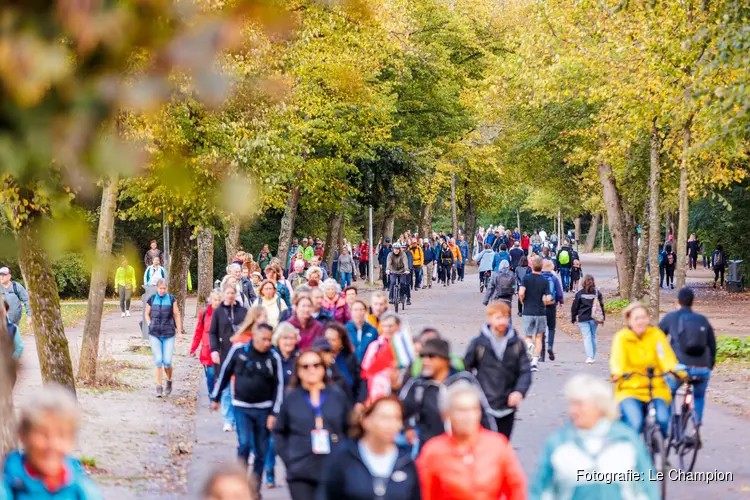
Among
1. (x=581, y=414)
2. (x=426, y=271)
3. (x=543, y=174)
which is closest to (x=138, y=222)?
(x=426, y=271)

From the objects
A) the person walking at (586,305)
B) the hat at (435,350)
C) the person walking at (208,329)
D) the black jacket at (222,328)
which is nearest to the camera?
the hat at (435,350)

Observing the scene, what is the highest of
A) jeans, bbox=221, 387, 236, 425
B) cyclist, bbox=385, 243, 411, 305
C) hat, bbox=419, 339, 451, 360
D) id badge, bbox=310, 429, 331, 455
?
cyclist, bbox=385, 243, 411, 305

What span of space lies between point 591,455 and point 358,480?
1223mm

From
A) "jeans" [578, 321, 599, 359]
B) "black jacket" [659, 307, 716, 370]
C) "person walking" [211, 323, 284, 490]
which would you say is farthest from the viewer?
"jeans" [578, 321, 599, 359]

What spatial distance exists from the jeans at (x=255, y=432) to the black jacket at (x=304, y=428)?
8.27ft

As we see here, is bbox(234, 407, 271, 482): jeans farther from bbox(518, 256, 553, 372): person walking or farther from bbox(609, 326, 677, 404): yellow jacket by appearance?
bbox(518, 256, 553, 372): person walking

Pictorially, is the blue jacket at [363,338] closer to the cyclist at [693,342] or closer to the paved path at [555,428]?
the paved path at [555,428]

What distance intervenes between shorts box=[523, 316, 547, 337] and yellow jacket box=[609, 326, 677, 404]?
1017 cm

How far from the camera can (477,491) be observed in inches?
223

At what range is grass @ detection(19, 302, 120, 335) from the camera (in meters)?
31.6

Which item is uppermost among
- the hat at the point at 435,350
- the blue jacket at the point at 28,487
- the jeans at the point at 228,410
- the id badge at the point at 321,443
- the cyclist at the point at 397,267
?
the cyclist at the point at 397,267

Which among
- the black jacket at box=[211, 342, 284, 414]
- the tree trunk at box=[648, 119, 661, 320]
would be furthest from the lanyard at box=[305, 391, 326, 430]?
the tree trunk at box=[648, 119, 661, 320]

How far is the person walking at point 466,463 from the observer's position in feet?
18.6

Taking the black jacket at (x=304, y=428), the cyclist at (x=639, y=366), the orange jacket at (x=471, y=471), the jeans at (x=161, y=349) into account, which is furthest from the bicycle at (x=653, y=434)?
the jeans at (x=161, y=349)
